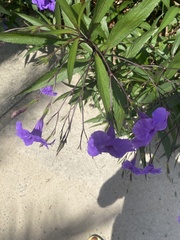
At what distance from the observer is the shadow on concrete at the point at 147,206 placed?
2457mm

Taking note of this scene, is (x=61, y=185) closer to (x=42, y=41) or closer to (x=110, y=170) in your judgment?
(x=110, y=170)

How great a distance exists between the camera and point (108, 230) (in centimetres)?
Result: 249

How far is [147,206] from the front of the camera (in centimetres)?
249

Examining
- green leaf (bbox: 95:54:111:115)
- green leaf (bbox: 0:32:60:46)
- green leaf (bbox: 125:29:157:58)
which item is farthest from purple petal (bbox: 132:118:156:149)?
green leaf (bbox: 125:29:157:58)

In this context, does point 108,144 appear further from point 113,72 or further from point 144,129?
point 113,72

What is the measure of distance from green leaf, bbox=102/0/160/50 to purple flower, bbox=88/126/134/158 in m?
0.39

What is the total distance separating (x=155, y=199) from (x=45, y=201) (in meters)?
0.63

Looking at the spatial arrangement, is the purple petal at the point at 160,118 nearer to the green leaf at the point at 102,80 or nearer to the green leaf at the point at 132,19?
the green leaf at the point at 102,80

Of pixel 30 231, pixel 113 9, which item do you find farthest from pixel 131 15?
pixel 30 231

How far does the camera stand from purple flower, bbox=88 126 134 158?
4.11 ft

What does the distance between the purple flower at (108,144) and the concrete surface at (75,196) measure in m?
1.26

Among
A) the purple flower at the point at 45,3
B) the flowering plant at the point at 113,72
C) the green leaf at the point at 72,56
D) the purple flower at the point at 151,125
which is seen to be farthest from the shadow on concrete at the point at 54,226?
the purple flower at the point at 151,125

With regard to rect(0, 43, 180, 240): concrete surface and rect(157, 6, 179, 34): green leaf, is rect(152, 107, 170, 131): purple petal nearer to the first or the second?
rect(157, 6, 179, 34): green leaf

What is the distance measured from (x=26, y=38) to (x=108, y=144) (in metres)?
0.46
